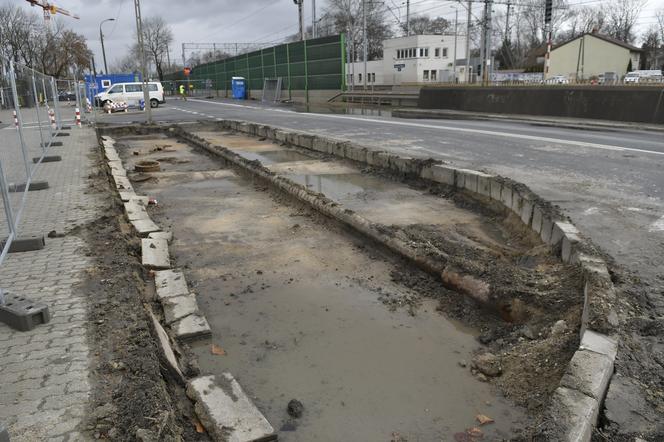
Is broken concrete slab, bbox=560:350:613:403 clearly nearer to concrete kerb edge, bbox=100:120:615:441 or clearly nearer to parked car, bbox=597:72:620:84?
concrete kerb edge, bbox=100:120:615:441

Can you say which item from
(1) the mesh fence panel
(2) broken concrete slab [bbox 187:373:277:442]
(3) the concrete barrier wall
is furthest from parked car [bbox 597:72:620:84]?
(2) broken concrete slab [bbox 187:373:277:442]

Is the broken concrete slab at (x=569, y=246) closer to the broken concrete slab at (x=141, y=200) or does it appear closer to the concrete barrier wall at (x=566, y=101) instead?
the broken concrete slab at (x=141, y=200)

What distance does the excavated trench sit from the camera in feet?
11.0

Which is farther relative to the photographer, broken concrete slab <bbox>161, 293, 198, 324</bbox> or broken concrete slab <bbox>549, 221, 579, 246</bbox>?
broken concrete slab <bbox>549, 221, 579, 246</bbox>

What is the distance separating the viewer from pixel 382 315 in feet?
15.2

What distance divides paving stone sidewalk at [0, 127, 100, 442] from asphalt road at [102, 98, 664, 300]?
14.5ft

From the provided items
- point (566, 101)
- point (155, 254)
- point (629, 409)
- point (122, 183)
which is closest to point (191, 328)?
point (155, 254)

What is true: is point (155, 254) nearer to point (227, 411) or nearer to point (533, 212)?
point (227, 411)

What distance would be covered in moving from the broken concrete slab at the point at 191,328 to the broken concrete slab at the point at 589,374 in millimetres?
2761

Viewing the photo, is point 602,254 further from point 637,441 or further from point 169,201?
point 169,201

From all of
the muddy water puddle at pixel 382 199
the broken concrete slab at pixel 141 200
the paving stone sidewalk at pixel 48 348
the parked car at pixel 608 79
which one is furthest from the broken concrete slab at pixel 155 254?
the parked car at pixel 608 79

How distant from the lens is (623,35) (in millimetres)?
79938

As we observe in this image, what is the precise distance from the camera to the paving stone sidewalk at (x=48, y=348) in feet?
8.89

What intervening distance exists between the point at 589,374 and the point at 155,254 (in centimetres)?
459
